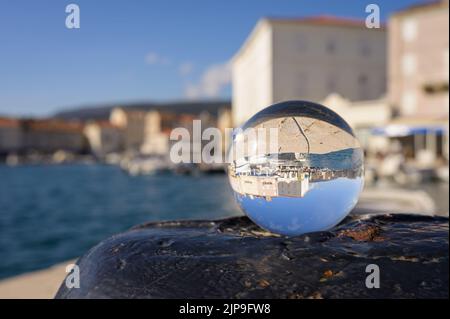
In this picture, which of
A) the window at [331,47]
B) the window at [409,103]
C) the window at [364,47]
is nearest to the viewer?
the window at [409,103]

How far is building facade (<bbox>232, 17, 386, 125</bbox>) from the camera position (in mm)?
50656

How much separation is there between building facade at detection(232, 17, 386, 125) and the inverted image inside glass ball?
46.9 m

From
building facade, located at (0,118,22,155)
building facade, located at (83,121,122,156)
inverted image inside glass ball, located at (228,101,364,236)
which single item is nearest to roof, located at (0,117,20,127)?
building facade, located at (0,118,22,155)

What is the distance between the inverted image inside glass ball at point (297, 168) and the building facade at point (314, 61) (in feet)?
154

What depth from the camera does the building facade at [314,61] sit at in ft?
166

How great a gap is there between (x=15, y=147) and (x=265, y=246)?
142m

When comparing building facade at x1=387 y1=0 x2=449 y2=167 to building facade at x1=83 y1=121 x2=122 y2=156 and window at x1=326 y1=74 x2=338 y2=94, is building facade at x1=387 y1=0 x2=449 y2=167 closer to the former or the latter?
window at x1=326 y1=74 x2=338 y2=94

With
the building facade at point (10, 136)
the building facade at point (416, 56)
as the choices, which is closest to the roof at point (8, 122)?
the building facade at point (10, 136)

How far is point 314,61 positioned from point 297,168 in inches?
2078

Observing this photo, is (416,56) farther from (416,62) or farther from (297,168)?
(297,168)

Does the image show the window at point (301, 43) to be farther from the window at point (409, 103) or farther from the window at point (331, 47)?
the window at point (409, 103)

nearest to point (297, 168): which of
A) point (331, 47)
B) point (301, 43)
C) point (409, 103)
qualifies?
point (409, 103)
